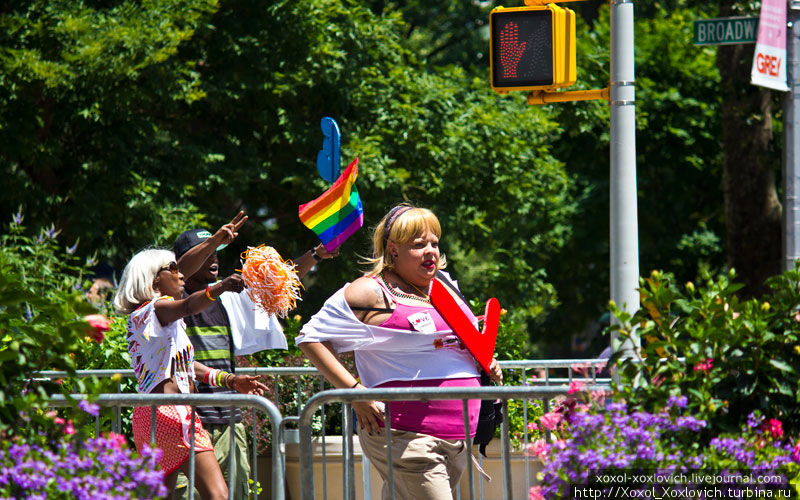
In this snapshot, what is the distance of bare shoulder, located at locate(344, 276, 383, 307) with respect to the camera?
15.3ft

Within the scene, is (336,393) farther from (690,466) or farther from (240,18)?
(240,18)

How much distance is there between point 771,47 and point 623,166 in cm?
179

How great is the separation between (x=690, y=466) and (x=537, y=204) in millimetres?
10460

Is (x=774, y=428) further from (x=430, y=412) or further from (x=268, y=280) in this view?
(x=268, y=280)

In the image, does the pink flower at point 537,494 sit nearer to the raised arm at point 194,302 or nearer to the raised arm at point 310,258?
the raised arm at point 194,302

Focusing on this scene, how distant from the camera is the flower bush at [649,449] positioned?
3.26 metres

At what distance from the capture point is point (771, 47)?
663cm

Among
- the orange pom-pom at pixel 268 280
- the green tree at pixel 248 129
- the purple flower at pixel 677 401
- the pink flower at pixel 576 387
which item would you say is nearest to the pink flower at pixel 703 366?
the purple flower at pixel 677 401

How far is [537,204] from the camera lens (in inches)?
537

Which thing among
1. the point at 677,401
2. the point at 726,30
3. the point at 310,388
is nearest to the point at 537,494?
the point at 677,401

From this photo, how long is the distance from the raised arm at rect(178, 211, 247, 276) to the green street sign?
3.28 m

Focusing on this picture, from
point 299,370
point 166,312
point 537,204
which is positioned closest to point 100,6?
point 537,204

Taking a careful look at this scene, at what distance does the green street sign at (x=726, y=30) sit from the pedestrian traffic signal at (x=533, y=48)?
1297 mm

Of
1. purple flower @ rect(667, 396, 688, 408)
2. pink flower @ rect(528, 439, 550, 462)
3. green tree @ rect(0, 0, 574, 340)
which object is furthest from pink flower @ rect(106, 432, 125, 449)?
green tree @ rect(0, 0, 574, 340)
